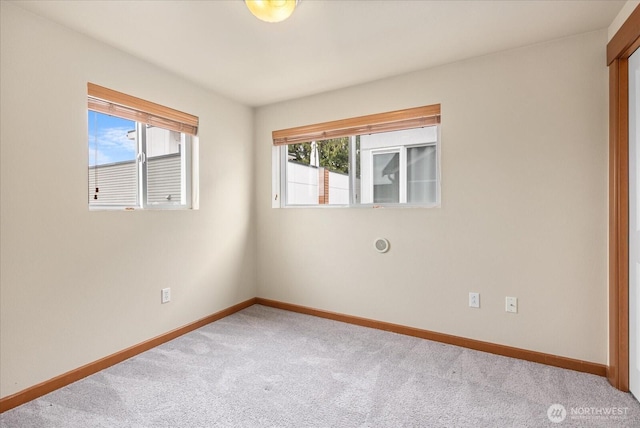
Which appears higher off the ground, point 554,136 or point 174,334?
point 554,136

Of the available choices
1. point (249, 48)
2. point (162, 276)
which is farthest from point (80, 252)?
point (249, 48)

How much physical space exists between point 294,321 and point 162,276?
4.22 feet

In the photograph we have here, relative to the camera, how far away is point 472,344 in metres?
2.54

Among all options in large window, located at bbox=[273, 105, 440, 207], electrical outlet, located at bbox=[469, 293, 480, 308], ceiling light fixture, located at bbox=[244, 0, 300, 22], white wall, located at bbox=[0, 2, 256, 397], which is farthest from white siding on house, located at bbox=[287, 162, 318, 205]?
ceiling light fixture, located at bbox=[244, 0, 300, 22]

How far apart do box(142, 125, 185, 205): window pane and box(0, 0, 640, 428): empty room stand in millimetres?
20

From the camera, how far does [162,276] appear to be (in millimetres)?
2699

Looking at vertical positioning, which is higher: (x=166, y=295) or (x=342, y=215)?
(x=342, y=215)

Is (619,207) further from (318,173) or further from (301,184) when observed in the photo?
(301,184)

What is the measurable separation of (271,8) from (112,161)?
5.49 feet

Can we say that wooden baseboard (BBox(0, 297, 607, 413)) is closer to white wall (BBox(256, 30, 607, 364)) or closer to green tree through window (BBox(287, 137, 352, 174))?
white wall (BBox(256, 30, 607, 364))

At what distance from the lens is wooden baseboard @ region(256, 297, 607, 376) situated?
7.17ft

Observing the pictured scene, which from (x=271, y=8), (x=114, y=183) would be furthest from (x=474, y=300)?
(x=114, y=183)

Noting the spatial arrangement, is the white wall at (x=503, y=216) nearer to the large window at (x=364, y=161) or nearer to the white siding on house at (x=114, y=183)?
the large window at (x=364, y=161)

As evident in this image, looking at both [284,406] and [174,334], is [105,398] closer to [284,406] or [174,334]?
[174,334]
